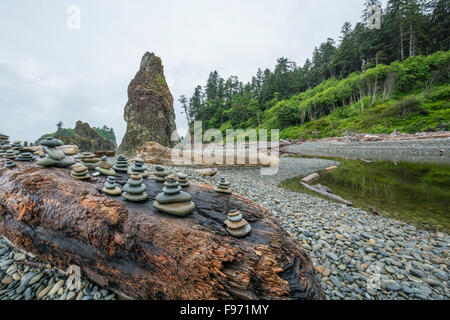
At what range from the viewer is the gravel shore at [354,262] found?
6.79 ft

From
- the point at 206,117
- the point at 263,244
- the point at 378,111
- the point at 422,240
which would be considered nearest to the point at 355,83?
the point at 378,111

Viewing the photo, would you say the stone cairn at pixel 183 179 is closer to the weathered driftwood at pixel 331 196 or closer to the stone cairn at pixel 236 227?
the stone cairn at pixel 236 227

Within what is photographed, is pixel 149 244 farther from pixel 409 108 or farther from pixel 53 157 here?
pixel 409 108

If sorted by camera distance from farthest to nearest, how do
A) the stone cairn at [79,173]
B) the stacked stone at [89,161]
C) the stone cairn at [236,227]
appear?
the stacked stone at [89,161] → the stone cairn at [79,173] → the stone cairn at [236,227]

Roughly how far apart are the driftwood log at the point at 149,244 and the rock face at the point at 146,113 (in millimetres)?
12673

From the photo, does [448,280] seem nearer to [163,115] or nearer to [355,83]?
[163,115]

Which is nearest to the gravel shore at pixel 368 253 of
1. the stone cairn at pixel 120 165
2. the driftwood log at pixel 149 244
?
the driftwood log at pixel 149 244

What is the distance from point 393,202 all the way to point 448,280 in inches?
179

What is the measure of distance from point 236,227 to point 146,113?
48.8ft

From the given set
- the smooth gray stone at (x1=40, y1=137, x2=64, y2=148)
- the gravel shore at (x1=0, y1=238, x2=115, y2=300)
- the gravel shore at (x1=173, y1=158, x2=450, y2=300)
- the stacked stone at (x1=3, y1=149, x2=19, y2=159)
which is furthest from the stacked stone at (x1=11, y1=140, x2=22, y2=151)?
the gravel shore at (x1=173, y1=158, x2=450, y2=300)

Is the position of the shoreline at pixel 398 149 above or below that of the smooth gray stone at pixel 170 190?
above

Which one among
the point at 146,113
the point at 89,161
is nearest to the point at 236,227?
the point at 89,161

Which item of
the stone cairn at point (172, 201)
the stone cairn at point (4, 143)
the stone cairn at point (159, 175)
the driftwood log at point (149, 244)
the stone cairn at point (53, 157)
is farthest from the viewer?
the stone cairn at point (4, 143)

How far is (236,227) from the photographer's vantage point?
187 centimetres
